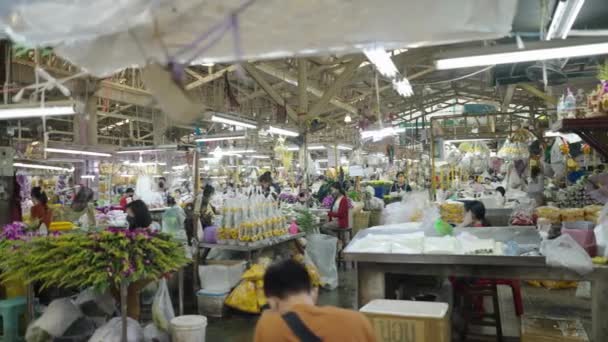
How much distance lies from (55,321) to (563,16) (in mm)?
4549

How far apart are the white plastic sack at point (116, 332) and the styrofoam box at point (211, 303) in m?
1.53

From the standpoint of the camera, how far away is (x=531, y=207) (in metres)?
6.46

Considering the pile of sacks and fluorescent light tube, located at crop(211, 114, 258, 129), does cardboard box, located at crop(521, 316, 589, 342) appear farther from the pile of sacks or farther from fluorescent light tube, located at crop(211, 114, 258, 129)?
fluorescent light tube, located at crop(211, 114, 258, 129)

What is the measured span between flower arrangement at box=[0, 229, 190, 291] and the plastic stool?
2.15ft

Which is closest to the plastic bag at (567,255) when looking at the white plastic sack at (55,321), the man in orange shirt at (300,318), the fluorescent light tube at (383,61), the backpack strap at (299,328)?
the fluorescent light tube at (383,61)

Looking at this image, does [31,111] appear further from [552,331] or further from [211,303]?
[552,331]

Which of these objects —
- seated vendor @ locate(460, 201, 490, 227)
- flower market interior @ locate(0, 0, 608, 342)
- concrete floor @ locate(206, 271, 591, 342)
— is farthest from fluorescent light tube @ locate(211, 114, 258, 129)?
seated vendor @ locate(460, 201, 490, 227)

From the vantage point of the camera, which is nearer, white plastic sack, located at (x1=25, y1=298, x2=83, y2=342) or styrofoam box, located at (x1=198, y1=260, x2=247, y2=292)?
white plastic sack, located at (x1=25, y1=298, x2=83, y2=342)

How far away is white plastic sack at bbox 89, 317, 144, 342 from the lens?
12.1 feet

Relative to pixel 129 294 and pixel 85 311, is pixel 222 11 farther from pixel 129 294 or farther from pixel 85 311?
pixel 85 311

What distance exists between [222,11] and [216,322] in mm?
4344

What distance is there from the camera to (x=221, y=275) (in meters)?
5.58

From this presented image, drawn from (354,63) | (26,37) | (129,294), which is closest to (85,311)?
(129,294)

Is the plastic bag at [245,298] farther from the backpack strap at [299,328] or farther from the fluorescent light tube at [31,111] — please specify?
the backpack strap at [299,328]
